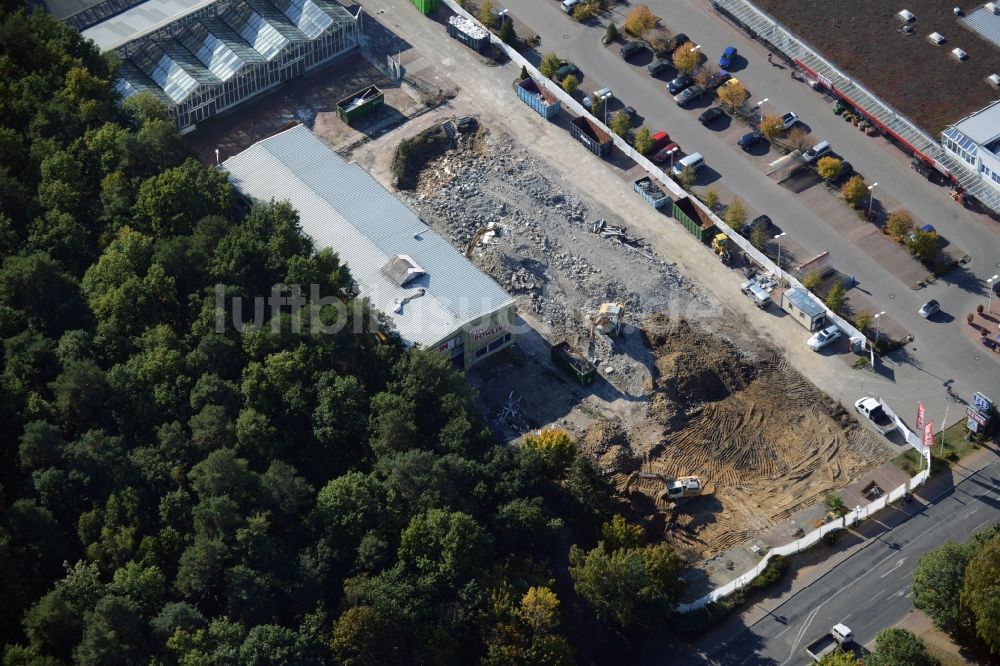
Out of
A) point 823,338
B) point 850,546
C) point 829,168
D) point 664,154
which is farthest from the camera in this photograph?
point 664,154

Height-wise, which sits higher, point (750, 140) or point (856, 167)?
Answer: point (856, 167)

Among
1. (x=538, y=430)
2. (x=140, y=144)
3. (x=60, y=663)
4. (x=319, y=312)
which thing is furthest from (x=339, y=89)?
(x=60, y=663)

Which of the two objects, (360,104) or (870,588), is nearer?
(870,588)

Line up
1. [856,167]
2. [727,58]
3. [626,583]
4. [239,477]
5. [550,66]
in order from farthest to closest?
[727,58] < [550,66] < [856,167] < [239,477] < [626,583]

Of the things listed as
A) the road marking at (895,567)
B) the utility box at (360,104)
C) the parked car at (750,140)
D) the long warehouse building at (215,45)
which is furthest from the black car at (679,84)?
the road marking at (895,567)

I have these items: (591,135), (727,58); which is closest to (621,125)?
(591,135)

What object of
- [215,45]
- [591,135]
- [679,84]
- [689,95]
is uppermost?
[679,84]

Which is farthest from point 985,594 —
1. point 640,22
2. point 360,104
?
point 360,104

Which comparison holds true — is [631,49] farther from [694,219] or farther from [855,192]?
[855,192]

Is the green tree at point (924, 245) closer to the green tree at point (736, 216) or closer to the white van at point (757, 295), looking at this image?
the white van at point (757, 295)
